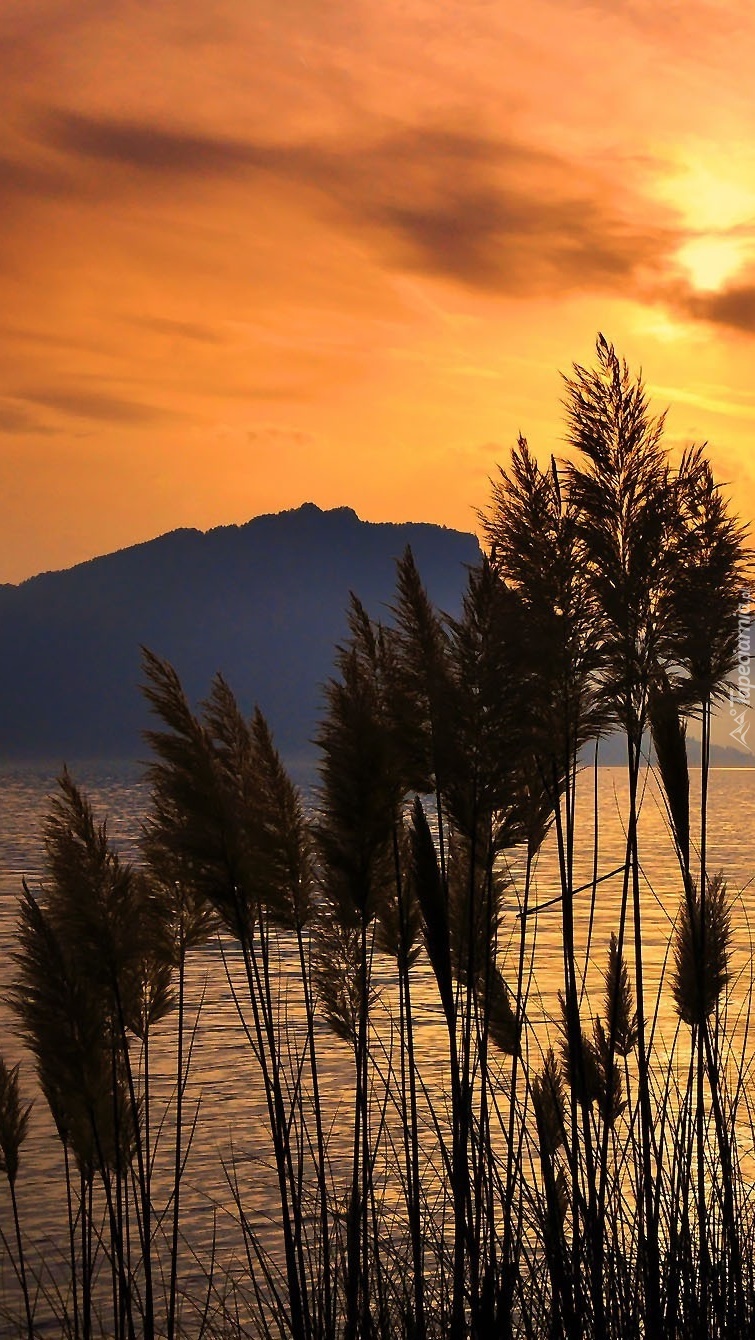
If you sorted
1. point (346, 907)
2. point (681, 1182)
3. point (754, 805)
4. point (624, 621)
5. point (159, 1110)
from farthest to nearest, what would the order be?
1. point (754, 805)
2. point (159, 1110)
3. point (681, 1182)
4. point (346, 907)
5. point (624, 621)

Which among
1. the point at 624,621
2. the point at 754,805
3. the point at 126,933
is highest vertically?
the point at 624,621

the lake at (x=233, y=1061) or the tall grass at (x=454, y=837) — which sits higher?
the tall grass at (x=454, y=837)

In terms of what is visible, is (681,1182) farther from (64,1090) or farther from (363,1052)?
(64,1090)

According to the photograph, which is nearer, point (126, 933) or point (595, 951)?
point (126, 933)

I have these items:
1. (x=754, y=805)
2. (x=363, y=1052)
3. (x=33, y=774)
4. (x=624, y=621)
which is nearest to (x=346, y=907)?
(x=363, y=1052)

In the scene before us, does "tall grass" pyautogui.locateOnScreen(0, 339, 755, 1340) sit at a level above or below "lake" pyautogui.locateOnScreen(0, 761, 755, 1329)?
above

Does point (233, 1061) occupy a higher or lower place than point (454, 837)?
lower

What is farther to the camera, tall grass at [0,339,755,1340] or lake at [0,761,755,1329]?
lake at [0,761,755,1329]

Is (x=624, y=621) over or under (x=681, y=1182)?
over

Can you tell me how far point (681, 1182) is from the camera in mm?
4359

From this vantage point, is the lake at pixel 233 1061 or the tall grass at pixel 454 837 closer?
the tall grass at pixel 454 837

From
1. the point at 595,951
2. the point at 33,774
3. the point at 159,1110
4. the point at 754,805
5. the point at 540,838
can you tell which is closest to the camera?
the point at 540,838

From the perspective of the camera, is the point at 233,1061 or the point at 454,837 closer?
the point at 454,837

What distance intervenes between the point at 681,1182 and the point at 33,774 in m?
180
